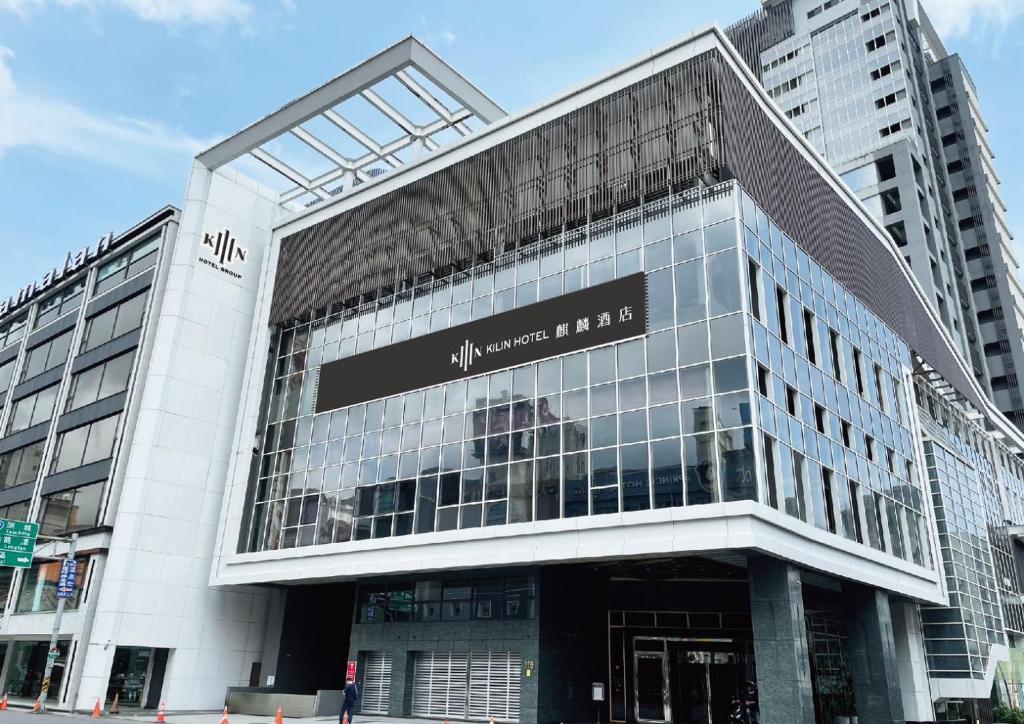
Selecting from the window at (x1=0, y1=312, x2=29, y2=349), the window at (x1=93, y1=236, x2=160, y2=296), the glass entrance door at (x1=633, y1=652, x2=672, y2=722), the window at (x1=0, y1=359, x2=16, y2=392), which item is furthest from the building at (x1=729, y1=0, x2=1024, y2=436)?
the window at (x1=0, y1=359, x2=16, y2=392)

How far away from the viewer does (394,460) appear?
34.8m

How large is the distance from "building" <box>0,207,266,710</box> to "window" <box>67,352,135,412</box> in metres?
0.13

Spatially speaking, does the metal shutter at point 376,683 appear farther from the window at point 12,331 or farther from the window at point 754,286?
the window at point 12,331

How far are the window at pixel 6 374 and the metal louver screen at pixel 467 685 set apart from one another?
40159 mm

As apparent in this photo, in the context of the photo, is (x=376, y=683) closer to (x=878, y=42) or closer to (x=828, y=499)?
(x=828, y=499)

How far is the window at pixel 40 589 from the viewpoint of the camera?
4203 cm

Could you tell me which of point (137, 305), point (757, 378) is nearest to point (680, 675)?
point (757, 378)

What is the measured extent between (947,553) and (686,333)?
23138mm

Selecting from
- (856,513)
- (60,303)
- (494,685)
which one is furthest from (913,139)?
(60,303)

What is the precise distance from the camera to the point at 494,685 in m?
31.1

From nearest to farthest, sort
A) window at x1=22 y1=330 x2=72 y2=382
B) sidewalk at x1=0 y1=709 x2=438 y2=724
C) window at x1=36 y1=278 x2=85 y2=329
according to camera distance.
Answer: sidewalk at x1=0 y1=709 x2=438 y2=724, window at x1=22 y1=330 x2=72 y2=382, window at x1=36 y1=278 x2=85 y2=329

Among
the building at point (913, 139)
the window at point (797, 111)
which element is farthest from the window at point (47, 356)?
the window at point (797, 111)

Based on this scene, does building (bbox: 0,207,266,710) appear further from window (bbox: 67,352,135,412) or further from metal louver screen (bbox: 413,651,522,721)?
metal louver screen (bbox: 413,651,522,721)

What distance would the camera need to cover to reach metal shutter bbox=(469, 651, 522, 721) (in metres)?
30.5
